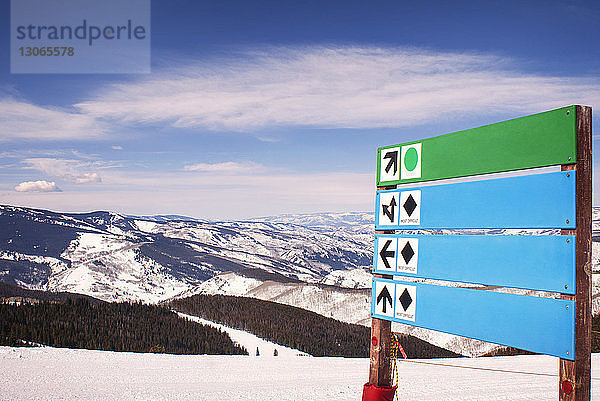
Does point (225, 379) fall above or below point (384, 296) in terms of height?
below

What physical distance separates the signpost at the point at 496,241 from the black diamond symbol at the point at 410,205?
20 millimetres

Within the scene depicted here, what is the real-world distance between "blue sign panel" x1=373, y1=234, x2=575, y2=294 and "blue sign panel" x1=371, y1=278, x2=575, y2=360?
6.3 inches

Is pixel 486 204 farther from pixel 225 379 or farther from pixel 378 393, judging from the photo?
pixel 225 379

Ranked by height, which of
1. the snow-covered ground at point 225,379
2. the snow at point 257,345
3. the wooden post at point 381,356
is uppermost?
the wooden post at point 381,356

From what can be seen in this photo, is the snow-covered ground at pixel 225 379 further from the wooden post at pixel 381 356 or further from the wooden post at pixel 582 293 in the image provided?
the wooden post at pixel 582 293

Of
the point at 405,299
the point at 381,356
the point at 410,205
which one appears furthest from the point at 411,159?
the point at 381,356

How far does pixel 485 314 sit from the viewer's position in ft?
17.5

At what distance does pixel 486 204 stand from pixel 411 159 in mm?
1301

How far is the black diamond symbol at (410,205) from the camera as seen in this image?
20.8ft

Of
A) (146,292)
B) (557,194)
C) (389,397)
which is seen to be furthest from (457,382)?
(146,292)

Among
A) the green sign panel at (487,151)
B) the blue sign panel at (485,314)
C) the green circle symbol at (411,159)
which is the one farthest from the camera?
the green circle symbol at (411,159)

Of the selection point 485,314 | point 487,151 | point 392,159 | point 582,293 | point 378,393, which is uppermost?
point 392,159

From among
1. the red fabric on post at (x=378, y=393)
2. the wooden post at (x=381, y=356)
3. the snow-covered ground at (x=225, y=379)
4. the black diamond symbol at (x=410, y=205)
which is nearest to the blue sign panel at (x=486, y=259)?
the black diamond symbol at (x=410, y=205)

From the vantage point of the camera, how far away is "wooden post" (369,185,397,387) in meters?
Result: 6.53
